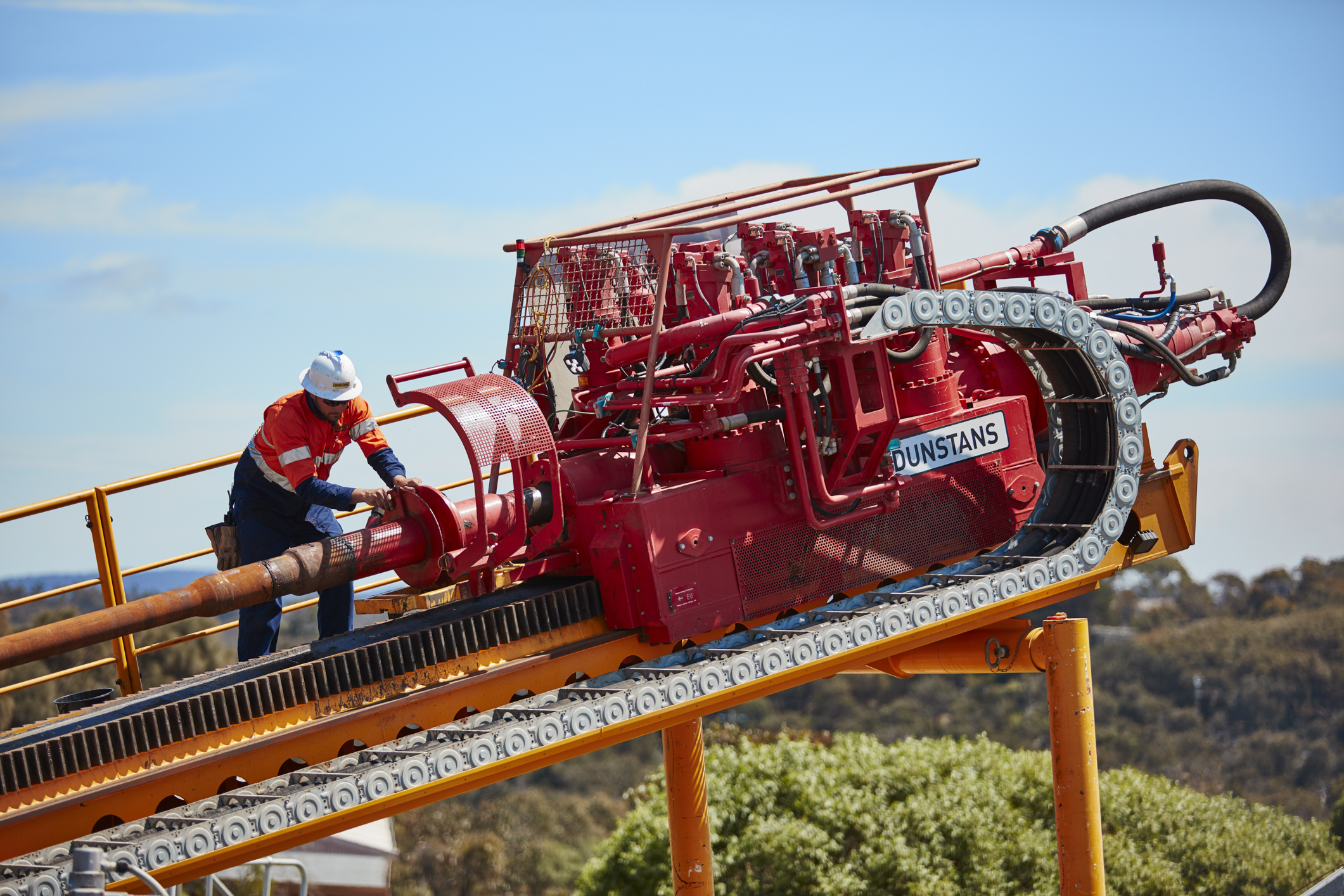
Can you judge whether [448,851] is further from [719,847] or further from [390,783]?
[390,783]

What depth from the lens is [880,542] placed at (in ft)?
25.7

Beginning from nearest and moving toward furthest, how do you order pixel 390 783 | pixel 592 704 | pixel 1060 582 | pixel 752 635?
pixel 390 783 < pixel 592 704 < pixel 752 635 < pixel 1060 582

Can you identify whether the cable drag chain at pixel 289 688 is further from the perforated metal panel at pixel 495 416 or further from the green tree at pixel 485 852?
the green tree at pixel 485 852

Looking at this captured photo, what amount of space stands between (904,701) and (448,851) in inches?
634

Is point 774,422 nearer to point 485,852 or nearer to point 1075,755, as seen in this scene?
point 1075,755

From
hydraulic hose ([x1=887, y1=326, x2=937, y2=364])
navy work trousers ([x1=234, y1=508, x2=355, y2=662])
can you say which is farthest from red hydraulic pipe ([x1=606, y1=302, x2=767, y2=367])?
navy work trousers ([x1=234, y1=508, x2=355, y2=662])

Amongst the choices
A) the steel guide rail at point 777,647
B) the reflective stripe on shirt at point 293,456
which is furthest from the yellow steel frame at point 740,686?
the reflective stripe on shirt at point 293,456

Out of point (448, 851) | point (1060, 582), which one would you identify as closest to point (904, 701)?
point (448, 851)

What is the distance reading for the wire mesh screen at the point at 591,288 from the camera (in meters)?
7.94

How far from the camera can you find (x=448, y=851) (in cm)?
2942

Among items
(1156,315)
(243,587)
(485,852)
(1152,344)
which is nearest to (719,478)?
(243,587)

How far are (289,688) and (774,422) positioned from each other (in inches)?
114

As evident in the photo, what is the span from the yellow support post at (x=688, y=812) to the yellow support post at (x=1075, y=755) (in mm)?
2688

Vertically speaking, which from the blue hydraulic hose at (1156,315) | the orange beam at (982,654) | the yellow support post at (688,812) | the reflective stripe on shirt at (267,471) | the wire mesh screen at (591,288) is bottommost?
the yellow support post at (688,812)
